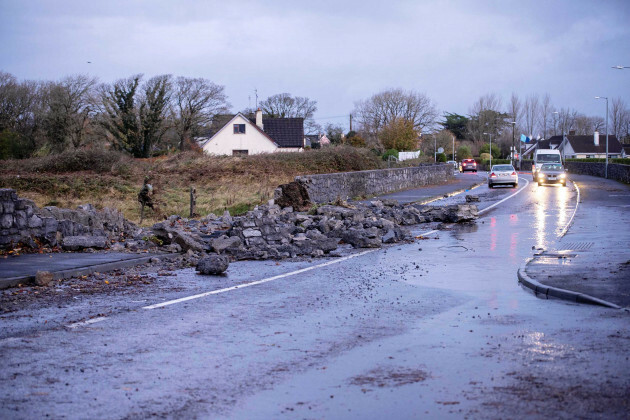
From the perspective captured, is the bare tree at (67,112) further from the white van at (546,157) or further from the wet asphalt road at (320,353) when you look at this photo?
the wet asphalt road at (320,353)

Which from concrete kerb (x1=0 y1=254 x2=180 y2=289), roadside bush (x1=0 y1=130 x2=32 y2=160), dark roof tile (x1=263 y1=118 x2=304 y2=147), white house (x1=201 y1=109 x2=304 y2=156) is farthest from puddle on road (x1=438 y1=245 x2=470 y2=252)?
dark roof tile (x1=263 y1=118 x2=304 y2=147)

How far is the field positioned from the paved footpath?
1413cm

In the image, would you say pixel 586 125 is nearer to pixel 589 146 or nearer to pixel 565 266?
pixel 589 146

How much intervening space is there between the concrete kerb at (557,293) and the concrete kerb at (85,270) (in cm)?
732

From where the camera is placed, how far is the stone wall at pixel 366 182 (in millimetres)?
30475

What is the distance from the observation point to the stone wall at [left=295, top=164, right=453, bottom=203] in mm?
30475

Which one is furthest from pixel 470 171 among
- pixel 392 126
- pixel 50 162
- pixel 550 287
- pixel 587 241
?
pixel 550 287

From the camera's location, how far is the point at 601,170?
62031mm

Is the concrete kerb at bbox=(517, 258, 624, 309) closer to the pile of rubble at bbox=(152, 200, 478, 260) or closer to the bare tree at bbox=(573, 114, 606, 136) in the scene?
the pile of rubble at bbox=(152, 200, 478, 260)

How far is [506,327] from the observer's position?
789cm

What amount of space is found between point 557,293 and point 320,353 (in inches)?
182

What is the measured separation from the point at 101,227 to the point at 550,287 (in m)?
10.9

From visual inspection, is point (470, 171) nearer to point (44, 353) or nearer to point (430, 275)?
point (430, 275)

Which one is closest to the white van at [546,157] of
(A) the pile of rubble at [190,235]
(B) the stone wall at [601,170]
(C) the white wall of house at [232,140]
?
(B) the stone wall at [601,170]
